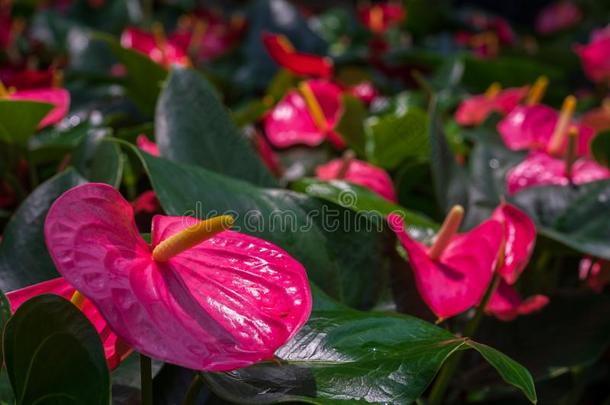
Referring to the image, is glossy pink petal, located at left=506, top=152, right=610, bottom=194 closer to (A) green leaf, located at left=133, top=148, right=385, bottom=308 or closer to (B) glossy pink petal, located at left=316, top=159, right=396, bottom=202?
(B) glossy pink petal, located at left=316, top=159, right=396, bottom=202

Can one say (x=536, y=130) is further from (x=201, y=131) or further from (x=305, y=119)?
(x=201, y=131)

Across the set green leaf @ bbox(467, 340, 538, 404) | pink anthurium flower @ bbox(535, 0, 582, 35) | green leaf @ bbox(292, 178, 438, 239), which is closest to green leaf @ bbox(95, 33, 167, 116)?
green leaf @ bbox(292, 178, 438, 239)

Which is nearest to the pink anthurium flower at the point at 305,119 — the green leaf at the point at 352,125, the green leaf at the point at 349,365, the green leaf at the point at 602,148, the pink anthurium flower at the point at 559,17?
the green leaf at the point at 352,125

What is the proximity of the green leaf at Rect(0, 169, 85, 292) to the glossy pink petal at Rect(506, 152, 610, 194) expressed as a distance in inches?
17.6

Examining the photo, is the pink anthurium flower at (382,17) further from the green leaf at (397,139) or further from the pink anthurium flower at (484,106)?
the green leaf at (397,139)

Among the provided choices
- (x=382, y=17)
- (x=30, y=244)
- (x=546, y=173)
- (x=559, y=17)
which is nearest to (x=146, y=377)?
(x=30, y=244)

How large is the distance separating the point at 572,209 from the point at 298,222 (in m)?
0.29

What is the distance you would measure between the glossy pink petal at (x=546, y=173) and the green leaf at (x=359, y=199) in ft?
0.55

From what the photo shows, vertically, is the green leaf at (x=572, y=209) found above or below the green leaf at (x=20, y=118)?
below

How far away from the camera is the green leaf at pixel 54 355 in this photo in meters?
0.37

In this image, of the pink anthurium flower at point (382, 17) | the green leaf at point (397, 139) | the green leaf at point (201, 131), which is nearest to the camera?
the green leaf at point (201, 131)

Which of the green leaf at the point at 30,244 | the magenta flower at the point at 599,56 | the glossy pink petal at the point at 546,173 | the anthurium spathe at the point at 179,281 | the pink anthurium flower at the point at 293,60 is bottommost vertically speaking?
the magenta flower at the point at 599,56

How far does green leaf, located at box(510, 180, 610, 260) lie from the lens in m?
0.66

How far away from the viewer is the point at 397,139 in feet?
3.05
